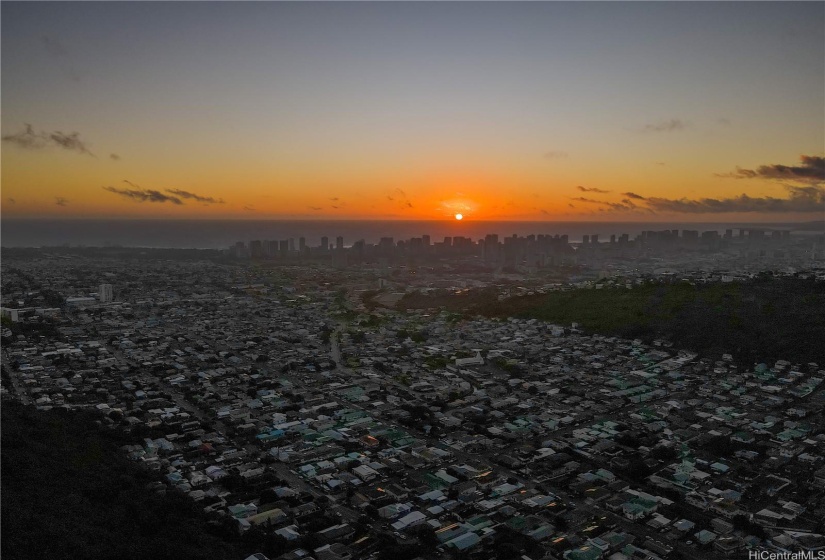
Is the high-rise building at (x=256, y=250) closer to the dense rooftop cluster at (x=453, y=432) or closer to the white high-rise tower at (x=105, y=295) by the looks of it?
the white high-rise tower at (x=105, y=295)

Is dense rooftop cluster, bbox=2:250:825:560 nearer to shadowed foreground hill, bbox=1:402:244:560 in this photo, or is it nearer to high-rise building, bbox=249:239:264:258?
shadowed foreground hill, bbox=1:402:244:560

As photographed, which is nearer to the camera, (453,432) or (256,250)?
(453,432)

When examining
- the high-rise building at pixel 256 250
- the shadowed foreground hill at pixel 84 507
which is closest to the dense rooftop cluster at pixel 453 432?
the shadowed foreground hill at pixel 84 507

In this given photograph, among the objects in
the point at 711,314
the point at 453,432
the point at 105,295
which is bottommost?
the point at 453,432

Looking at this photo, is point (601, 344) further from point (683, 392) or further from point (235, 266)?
point (235, 266)

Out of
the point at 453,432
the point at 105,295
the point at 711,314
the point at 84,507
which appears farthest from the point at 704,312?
the point at 105,295

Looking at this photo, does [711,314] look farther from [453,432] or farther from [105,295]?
[105,295]
